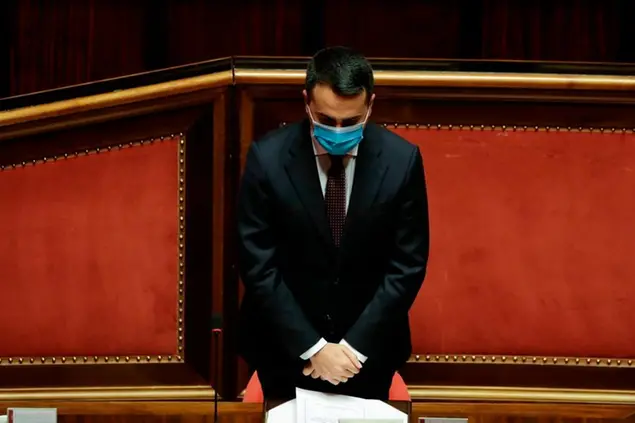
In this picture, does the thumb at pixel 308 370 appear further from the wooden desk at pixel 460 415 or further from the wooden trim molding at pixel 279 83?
the wooden trim molding at pixel 279 83

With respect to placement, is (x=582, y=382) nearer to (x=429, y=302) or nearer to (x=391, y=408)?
(x=429, y=302)

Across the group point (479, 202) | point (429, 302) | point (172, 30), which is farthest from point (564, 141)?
point (172, 30)

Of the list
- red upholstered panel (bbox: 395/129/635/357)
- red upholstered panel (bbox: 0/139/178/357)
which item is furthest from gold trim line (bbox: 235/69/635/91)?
red upholstered panel (bbox: 0/139/178/357)

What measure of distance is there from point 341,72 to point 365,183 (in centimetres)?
20

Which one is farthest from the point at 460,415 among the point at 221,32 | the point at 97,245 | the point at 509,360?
the point at 221,32

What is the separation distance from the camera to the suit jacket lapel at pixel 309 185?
153cm

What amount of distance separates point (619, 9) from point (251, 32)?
1.15 metres

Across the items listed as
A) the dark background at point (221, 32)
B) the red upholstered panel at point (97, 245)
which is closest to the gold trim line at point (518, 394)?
the red upholstered panel at point (97, 245)

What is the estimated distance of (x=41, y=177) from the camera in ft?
7.07

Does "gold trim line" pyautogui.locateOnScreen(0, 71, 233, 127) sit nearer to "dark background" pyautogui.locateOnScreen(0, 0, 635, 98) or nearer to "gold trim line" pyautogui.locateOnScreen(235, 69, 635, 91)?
"gold trim line" pyautogui.locateOnScreen(235, 69, 635, 91)

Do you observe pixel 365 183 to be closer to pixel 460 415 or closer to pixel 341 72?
pixel 341 72

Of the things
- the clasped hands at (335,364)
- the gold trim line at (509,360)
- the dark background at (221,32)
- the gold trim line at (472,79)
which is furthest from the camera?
the dark background at (221,32)

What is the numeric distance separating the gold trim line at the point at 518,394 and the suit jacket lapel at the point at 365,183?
79cm

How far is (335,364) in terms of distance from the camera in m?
1.49
